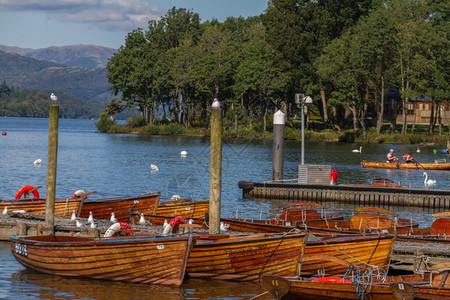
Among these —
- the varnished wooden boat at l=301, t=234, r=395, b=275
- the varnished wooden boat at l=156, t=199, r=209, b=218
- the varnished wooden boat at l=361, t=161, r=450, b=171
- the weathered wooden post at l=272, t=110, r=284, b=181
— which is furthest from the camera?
the varnished wooden boat at l=361, t=161, r=450, b=171

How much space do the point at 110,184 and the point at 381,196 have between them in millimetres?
22842

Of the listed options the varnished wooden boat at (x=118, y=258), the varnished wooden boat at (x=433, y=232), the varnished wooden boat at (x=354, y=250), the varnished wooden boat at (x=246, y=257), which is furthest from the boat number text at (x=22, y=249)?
the varnished wooden boat at (x=433, y=232)

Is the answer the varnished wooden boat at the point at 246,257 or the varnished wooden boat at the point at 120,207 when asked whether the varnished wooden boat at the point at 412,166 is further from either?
the varnished wooden boat at the point at 246,257

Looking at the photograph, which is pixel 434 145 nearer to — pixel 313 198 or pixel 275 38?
pixel 275 38

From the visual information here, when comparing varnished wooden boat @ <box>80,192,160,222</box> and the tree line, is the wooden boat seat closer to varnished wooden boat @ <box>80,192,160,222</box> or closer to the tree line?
varnished wooden boat @ <box>80,192,160,222</box>

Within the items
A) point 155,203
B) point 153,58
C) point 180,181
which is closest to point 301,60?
point 153,58

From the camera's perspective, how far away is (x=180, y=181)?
64.4 metres

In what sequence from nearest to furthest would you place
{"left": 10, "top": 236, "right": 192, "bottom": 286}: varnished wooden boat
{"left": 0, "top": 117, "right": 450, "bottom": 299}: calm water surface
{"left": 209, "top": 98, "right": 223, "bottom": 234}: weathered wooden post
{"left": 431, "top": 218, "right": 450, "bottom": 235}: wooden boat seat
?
{"left": 10, "top": 236, "right": 192, "bottom": 286}: varnished wooden boat < {"left": 0, "top": 117, "right": 450, "bottom": 299}: calm water surface < {"left": 209, "top": 98, "right": 223, "bottom": 234}: weathered wooden post < {"left": 431, "top": 218, "right": 450, "bottom": 235}: wooden boat seat

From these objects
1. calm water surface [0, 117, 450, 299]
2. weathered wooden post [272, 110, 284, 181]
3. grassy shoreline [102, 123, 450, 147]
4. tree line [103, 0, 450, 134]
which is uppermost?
tree line [103, 0, 450, 134]

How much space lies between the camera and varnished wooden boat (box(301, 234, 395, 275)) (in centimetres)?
2509

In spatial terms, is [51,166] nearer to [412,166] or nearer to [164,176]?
[164,176]

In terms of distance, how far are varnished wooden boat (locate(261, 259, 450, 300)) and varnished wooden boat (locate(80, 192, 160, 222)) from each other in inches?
567

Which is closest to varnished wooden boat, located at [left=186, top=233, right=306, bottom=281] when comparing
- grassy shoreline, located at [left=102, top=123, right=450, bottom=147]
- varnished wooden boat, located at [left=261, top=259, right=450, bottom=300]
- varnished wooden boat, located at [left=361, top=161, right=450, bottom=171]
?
varnished wooden boat, located at [left=261, top=259, right=450, bottom=300]

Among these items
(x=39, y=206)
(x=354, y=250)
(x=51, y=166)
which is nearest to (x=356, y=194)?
(x=39, y=206)
